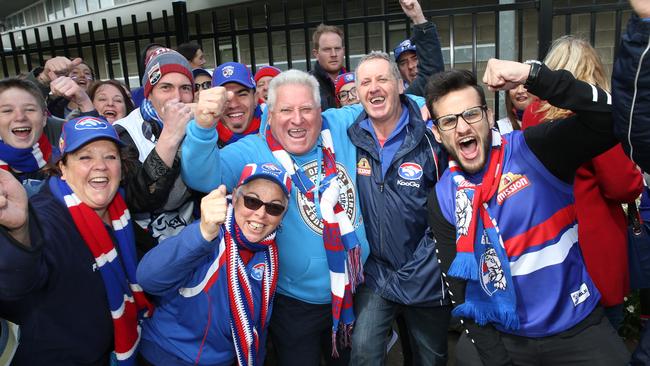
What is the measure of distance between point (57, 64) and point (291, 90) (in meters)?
2.33

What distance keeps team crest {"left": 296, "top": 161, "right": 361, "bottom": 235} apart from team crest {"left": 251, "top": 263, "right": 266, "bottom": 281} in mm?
382

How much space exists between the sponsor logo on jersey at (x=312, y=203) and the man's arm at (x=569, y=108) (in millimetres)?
1050

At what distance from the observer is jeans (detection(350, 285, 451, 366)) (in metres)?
2.78

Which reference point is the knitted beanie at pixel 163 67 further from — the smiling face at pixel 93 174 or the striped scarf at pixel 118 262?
the striped scarf at pixel 118 262

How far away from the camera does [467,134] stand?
7.32 ft

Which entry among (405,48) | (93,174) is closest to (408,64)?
(405,48)

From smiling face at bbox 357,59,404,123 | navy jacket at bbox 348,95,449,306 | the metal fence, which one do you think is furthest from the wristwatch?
the metal fence

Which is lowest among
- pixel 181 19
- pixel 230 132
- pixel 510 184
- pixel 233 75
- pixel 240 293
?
pixel 240 293

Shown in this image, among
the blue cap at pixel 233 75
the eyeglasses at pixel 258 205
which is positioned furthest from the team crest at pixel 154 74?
the eyeglasses at pixel 258 205

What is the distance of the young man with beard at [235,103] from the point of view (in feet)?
10.6

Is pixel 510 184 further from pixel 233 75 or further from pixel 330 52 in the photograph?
pixel 330 52

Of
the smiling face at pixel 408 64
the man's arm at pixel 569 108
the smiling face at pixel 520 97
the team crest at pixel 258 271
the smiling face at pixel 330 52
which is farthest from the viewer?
the smiling face at pixel 330 52

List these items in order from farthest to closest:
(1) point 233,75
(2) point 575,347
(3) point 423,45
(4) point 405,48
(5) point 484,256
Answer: (4) point 405,48 → (3) point 423,45 → (1) point 233,75 → (5) point 484,256 → (2) point 575,347

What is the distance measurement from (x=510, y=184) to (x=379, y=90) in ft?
3.24
